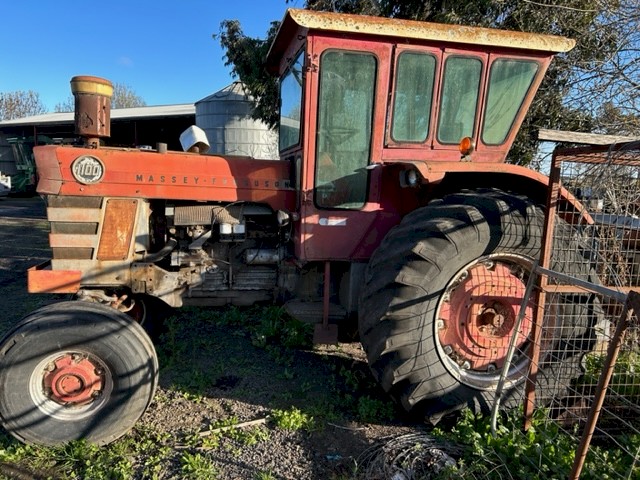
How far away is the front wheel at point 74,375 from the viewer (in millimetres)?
2514

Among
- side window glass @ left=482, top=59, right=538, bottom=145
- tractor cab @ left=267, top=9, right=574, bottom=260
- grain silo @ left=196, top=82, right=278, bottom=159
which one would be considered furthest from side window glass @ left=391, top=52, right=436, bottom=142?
grain silo @ left=196, top=82, right=278, bottom=159

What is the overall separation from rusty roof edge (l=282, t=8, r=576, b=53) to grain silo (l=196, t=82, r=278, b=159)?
10.8 meters

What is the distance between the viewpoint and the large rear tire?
2662mm

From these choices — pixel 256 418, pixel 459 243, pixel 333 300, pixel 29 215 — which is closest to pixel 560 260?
pixel 459 243

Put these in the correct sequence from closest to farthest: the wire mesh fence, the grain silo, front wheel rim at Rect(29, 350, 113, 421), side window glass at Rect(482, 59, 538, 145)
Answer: the wire mesh fence → front wheel rim at Rect(29, 350, 113, 421) → side window glass at Rect(482, 59, 538, 145) → the grain silo

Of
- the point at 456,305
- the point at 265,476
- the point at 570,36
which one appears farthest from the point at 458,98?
the point at 570,36

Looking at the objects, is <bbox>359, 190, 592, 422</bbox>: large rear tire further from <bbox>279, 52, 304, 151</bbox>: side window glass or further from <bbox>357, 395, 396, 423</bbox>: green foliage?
<bbox>279, 52, 304, 151</bbox>: side window glass

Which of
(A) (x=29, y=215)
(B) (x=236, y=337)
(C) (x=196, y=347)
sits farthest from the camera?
(A) (x=29, y=215)

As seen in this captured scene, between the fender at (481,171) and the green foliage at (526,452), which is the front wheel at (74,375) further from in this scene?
the fender at (481,171)

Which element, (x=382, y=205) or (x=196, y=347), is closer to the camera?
(x=382, y=205)

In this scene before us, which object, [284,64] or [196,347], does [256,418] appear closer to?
[196,347]

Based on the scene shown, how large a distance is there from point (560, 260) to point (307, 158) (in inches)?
69.6

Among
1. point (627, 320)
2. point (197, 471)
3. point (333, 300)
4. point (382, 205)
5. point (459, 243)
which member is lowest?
point (197, 471)

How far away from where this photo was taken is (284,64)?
12.0 ft
